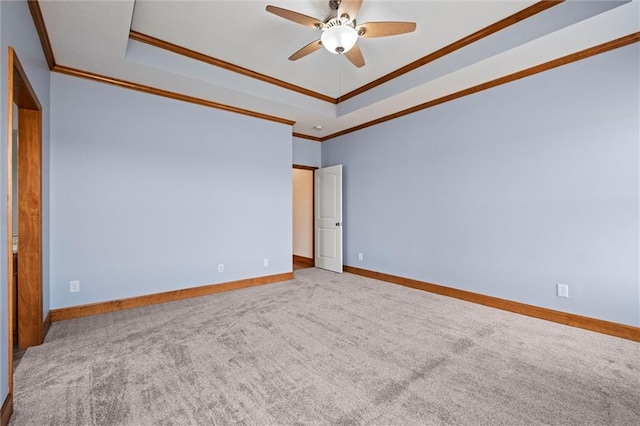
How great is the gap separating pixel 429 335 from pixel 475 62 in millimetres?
2722

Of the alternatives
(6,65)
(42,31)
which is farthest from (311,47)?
(42,31)

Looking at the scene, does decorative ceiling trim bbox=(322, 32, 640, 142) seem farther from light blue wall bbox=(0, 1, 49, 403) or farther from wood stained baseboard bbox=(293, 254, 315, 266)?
light blue wall bbox=(0, 1, 49, 403)

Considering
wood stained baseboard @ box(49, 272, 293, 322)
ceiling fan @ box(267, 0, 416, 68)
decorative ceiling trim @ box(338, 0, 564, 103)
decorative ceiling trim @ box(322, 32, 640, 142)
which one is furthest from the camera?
wood stained baseboard @ box(49, 272, 293, 322)

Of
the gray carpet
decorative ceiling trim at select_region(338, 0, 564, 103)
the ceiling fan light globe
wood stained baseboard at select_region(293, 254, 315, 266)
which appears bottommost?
the gray carpet

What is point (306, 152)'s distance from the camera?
18.9ft

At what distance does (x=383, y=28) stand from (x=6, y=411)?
11.4ft

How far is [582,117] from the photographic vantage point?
2793mm

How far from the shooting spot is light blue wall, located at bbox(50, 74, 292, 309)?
3070 millimetres

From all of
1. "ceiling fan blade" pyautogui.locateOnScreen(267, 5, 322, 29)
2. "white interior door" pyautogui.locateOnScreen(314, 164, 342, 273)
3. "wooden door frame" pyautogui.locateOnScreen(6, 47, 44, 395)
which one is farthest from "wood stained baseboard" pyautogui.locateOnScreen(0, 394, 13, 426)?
"white interior door" pyautogui.locateOnScreen(314, 164, 342, 273)

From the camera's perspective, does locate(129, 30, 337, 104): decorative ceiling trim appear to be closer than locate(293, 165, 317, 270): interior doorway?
Yes

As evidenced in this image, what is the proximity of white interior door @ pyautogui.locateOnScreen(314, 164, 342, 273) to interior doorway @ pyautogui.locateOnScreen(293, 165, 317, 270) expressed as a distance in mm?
285

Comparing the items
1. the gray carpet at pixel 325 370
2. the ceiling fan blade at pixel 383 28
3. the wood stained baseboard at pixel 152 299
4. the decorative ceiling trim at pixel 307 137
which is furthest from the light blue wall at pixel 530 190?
the wood stained baseboard at pixel 152 299

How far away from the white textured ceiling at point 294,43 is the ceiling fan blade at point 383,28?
0.24 metres

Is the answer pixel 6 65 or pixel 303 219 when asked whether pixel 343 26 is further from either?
pixel 303 219
